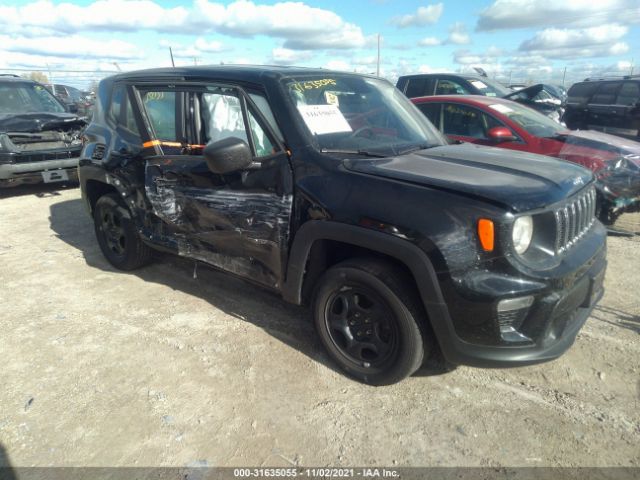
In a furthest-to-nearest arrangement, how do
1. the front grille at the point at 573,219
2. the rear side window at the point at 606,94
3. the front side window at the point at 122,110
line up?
the rear side window at the point at 606,94
the front side window at the point at 122,110
the front grille at the point at 573,219

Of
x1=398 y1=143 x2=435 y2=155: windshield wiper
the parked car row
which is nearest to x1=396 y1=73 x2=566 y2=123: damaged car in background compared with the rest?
the parked car row

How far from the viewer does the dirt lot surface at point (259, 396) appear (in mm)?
2324

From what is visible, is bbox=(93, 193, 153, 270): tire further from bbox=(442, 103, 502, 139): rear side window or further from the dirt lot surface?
bbox=(442, 103, 502, 139): rear side window

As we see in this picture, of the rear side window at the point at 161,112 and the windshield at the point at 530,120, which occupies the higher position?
the rear side window at the point at 161,112

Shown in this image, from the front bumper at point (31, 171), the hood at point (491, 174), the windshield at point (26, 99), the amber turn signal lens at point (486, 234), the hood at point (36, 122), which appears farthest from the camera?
the windshield at point (26, 99)

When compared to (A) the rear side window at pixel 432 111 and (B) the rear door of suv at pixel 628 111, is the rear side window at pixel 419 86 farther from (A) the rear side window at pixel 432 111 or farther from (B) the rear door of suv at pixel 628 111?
(B) the rear door of suv at pixel 628 111

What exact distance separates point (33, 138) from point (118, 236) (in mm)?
4255

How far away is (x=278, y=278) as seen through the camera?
305 cm

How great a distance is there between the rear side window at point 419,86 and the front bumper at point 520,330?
307 inches

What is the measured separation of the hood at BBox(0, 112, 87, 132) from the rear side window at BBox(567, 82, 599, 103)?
10640 millimetres

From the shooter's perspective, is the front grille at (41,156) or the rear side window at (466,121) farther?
the front grille at (41,156)

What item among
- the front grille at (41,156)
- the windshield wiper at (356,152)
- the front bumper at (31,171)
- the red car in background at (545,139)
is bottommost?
the front bumper at (31,171)

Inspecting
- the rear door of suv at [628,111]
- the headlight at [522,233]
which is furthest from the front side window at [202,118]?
the rear door of suv at [628,111]

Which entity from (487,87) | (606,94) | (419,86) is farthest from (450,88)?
(606,94)
